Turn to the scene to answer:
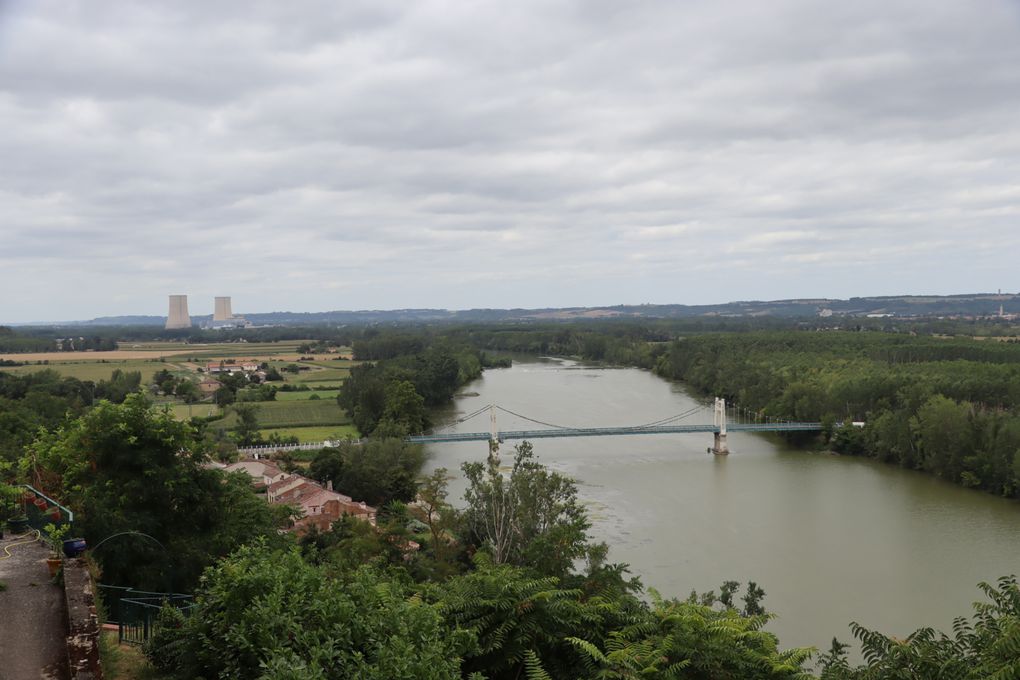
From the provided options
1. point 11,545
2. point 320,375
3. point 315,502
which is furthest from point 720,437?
point 320,375

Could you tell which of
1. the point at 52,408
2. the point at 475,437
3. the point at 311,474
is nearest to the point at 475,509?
the point at 311,474

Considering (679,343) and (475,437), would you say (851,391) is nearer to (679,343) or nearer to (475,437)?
(475,437)

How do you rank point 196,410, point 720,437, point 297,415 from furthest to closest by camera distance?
point 196,410
point 297,415
point 720,437

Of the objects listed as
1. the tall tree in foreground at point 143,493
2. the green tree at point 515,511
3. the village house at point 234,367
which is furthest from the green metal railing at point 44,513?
the village house at point 234,367

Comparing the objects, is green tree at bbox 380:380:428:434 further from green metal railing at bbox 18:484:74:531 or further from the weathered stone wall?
the weathered stone wall

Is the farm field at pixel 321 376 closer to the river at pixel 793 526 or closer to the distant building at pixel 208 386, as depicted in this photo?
the distant building at pixel 208 386

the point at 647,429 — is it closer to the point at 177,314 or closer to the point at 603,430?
the point at 603,430
